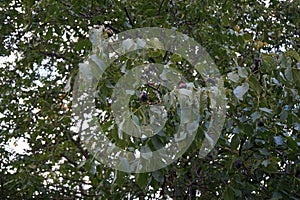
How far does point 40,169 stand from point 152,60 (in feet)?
5.09

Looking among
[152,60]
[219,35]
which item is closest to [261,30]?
[219,35]

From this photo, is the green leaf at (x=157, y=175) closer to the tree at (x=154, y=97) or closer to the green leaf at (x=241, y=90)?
the tree at (x=154, y=97)

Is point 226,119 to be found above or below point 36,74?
below

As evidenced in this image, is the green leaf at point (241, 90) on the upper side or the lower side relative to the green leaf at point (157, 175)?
upper

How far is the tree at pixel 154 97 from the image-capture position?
4.61ft

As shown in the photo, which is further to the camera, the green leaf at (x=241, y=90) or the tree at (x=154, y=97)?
the tree at (x=154, y=97)

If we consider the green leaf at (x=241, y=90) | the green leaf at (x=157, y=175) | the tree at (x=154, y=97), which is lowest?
the green leaf at (x=157, y=175)

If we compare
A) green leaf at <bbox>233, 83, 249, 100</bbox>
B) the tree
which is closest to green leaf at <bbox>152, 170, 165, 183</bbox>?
the tree

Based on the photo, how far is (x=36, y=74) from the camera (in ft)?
11.4

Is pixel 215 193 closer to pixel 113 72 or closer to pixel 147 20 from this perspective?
pixel 113 72

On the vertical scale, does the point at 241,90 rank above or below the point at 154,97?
below

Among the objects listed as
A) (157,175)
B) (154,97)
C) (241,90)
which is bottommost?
(157,175)

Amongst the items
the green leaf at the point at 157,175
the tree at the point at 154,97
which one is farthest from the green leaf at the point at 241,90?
the green leaf at the point at 157,175

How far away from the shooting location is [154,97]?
1.51m
